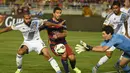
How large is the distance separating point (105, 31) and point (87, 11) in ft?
75.9

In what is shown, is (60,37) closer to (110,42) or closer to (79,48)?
(110,42)

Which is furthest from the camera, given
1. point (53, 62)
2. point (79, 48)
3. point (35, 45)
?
point (35, 45)

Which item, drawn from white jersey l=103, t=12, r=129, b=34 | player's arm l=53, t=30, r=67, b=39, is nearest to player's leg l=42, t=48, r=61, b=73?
player's arm l=53, t=30, r=67, b=39

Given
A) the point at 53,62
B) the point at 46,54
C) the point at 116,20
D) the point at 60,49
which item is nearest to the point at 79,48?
the point at 53,62

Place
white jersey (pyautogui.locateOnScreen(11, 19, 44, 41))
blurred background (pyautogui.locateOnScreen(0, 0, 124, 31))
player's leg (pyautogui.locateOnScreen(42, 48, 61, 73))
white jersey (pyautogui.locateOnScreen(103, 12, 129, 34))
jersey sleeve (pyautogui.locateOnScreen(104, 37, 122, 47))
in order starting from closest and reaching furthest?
jersey sleeve (pyautogui.locateOnScreen(104, 37, 122, 47))
player's leg (pyautogui.locateOnScreen(42, 48, 61, 73))
white jersey (pyautogui.locateOnScreen(11, 19, 44, 41))
white jersey (pyautogui.locateOnScreen(103, 12, 129, 34))
blurred background (pyautogui.locateOnScreen(0, 0, 124, 31))

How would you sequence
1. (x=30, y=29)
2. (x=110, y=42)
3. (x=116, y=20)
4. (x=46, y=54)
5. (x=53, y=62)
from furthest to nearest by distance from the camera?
(x=116, y=20) < (x=30, y=29) < (x=46, y=54) < (x=53, y=62) < (x=110, y=42)

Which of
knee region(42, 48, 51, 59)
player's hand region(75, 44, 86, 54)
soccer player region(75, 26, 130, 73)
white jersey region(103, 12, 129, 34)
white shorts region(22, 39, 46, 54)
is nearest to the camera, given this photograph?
player's hand region(75, 44, 86, 54)

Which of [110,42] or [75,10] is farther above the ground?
[110,42]

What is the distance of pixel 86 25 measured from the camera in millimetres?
30172

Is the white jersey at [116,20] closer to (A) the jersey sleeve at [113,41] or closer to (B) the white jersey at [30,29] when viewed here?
(B) the white jersey at [30,29]

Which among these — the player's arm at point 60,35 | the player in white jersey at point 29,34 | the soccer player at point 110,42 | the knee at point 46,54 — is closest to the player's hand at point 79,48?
the soccer player at point 110,42

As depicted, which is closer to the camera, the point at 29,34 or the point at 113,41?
the point at 113,41

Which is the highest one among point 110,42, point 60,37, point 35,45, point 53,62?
point 110,42

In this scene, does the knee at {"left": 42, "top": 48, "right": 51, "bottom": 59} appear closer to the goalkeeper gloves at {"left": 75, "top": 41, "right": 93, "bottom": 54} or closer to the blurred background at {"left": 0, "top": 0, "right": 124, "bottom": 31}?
the goalkeeper gloves at {"left": 75, "top": 41, "right": 93, "bottom": 54}
